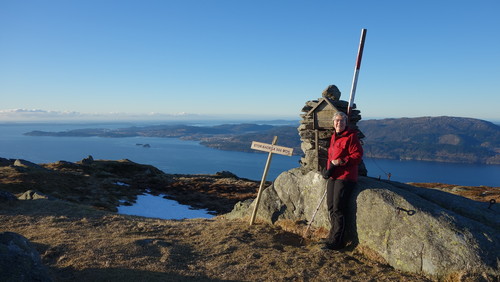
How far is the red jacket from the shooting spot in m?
9.75

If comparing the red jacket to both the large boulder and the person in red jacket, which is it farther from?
the large boulder

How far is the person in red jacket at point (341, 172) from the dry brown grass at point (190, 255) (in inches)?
28.5

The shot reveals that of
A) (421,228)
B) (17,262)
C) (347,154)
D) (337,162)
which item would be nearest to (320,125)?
(347,154)

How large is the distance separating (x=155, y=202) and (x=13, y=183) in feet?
46.5

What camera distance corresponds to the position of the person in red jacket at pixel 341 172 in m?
9.78

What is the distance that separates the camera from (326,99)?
41.0 ft

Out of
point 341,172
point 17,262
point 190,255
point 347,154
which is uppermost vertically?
point 347,154

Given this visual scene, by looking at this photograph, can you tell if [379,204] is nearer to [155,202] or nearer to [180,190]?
[155,202]

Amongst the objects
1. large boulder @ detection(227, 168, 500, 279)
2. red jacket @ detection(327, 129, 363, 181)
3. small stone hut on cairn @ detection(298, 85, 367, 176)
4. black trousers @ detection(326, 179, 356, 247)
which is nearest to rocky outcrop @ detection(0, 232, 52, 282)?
black trousers @ detection(326, 179, 356, 247)

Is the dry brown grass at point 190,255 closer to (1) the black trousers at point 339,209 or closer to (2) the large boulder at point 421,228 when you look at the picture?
(1) the black trousers at point 339,209

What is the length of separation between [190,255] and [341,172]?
6072 millimetres

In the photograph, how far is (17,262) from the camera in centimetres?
633

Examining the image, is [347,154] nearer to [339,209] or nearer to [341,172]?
[341,172]

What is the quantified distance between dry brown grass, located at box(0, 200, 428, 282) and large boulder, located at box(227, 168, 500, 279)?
0.60 m
